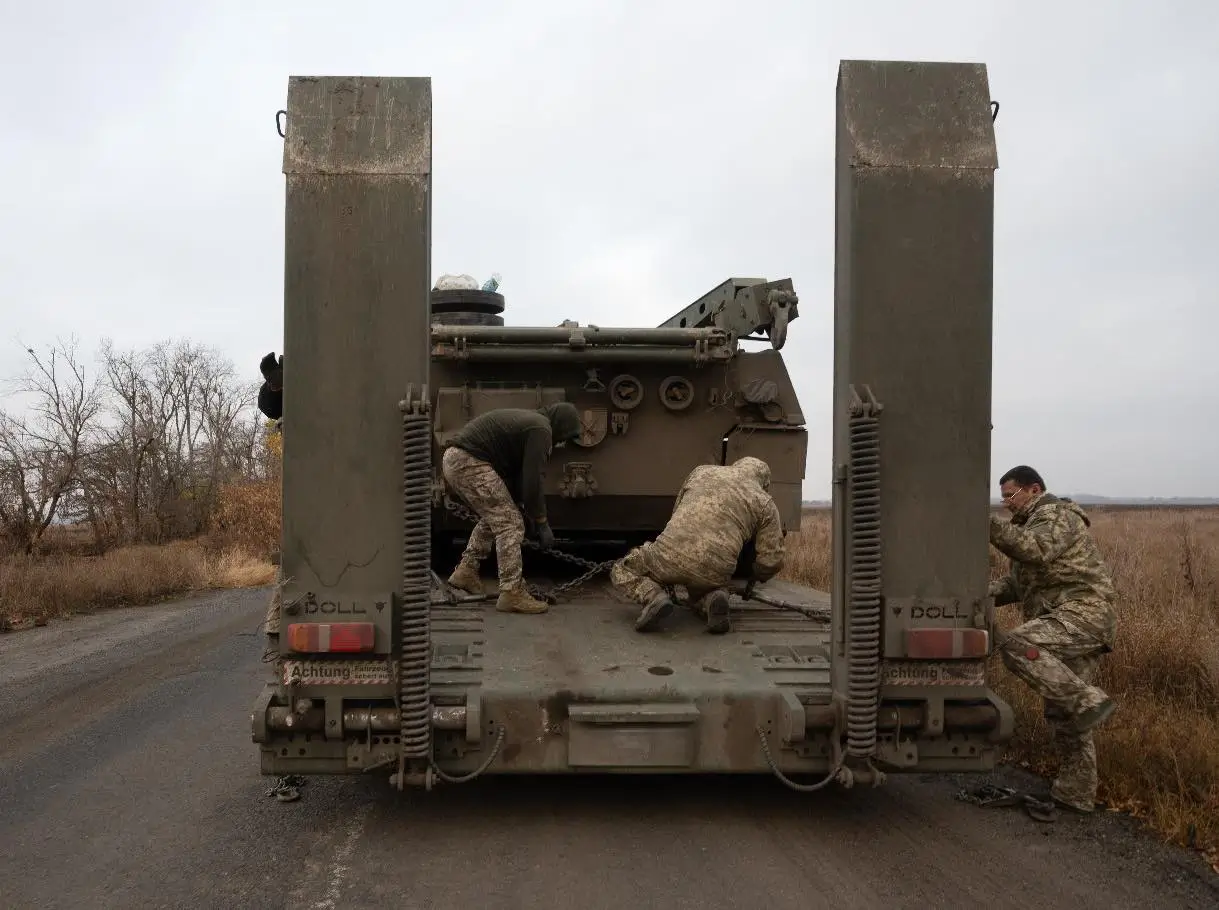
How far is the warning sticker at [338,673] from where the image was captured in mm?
3975

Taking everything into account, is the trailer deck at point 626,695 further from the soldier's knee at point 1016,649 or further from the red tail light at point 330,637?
the soldier's knee at point 1016,649

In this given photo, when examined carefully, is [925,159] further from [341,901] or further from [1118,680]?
[1118,680]

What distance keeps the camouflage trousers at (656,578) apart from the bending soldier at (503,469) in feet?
1.76

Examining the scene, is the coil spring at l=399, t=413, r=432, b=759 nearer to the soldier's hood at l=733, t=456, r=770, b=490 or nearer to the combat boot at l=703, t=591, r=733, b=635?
the combat boot at l=703, t=591, r=733, b=635

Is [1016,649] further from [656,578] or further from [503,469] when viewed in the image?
[503,469]

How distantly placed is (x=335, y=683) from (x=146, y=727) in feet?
11.5

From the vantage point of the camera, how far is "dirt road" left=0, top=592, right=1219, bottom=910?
369 centimetres

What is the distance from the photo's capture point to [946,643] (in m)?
4.02

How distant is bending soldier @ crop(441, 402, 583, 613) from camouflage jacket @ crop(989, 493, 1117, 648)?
253cm

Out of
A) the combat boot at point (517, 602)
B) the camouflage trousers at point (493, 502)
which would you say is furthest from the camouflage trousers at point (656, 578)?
the camouflage trousers at point (493, 502)

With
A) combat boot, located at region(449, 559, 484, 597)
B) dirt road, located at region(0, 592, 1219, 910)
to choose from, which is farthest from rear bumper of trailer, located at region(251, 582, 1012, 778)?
combat boot, located at region(449, 559, 484, 597)

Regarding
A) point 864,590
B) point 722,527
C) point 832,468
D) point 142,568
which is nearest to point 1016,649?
point 864,590

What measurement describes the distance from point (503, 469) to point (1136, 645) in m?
4.64

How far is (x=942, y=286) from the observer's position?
4020 mm
